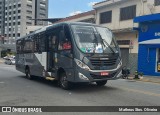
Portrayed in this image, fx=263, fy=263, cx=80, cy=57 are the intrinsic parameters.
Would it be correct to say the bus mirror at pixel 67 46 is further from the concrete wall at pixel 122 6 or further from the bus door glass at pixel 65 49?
the concrete wall at pixel 122 6

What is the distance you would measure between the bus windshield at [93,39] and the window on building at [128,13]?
1433 cm

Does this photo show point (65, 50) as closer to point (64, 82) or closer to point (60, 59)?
point (60, 59)

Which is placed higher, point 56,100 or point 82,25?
point 82,25

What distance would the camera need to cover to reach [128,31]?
25656 millimetres

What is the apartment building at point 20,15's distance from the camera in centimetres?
10756

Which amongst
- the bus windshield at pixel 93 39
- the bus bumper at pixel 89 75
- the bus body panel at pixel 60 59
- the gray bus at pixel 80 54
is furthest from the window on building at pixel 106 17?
the bus bumper at pixel 89 75

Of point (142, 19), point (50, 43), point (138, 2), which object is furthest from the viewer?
point (138, 2)

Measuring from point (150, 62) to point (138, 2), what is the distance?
5.80 m

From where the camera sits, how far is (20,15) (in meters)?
108

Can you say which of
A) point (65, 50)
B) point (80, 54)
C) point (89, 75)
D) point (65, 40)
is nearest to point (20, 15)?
point (65, 40)

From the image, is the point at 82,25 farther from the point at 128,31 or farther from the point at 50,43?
the point at 128,31

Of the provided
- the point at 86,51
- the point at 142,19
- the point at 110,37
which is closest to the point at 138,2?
the point at 142,19

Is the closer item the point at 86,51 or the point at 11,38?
the point at 86,51

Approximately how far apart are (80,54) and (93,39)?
106cm
